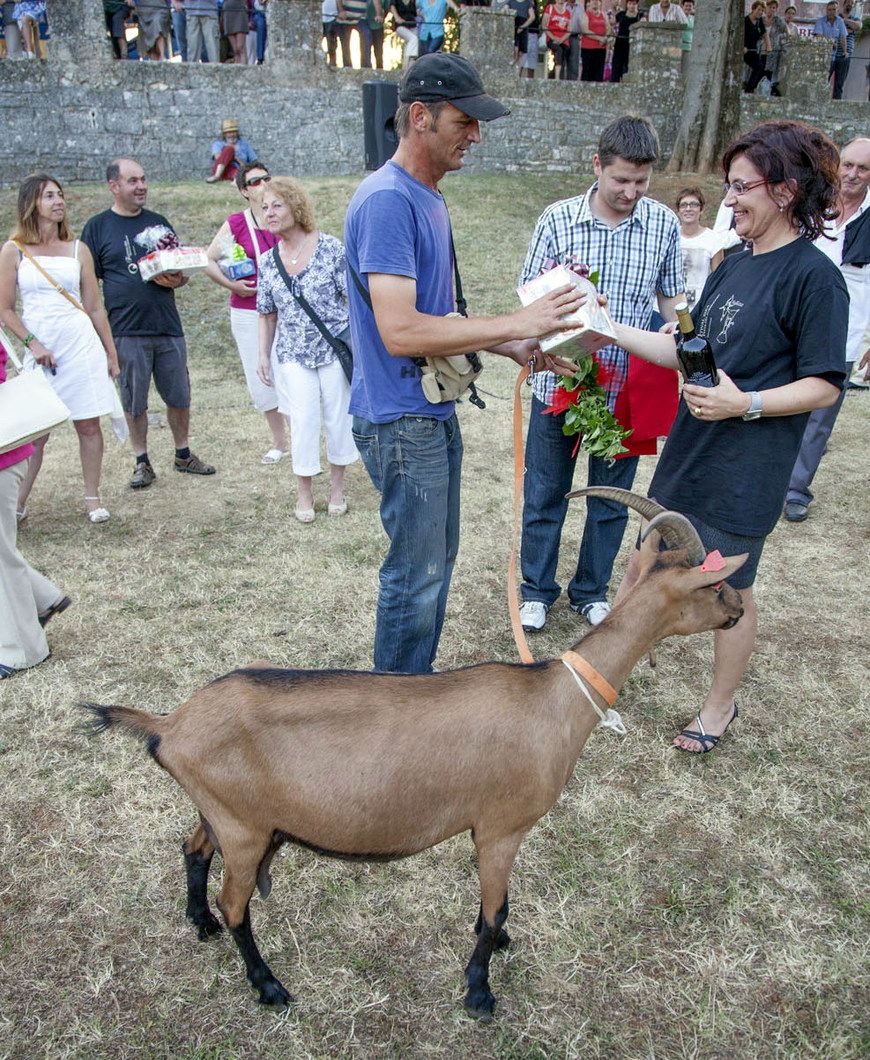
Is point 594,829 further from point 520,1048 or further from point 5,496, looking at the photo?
A: point 5,496


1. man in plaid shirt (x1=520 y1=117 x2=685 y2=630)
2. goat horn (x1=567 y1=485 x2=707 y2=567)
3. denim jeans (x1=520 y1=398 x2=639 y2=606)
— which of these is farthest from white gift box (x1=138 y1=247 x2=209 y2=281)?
goat horn (x1=567 y1=485 x2=707 y2=567)

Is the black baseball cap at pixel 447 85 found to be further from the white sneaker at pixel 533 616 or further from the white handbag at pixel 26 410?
the white sneaker at pixel 533 616

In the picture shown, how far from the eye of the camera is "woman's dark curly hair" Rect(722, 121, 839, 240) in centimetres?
282

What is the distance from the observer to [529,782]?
2.46m

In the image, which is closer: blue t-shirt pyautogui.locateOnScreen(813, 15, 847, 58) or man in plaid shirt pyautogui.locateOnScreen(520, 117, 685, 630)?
man in plaid shirt pyautogui.locateOnScreen(520, 117, 685, 630)

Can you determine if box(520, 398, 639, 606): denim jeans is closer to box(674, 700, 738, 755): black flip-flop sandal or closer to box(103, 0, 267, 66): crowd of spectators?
box(674, 700, 738, 755): black flip-flop sandal

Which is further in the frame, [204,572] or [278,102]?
[278,102]

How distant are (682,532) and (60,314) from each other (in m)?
4.78

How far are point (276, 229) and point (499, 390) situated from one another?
4.50 metres

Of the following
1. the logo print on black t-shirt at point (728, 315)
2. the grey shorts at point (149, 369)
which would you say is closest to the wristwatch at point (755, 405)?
the logo print on black t-shirt at point (728, 315)

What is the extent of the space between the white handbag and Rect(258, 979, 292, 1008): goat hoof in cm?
270

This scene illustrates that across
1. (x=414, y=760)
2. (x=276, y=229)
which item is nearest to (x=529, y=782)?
(x=414, y=760)

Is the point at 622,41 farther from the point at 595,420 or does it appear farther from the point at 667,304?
the point at 595,420

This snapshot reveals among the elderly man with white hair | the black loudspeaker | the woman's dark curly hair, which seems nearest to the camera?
the woman's dark curly hair
